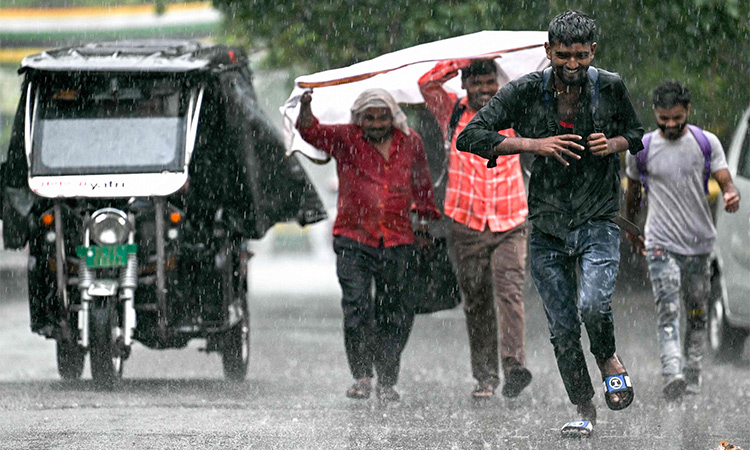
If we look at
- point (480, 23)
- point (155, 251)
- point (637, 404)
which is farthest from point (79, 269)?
point (480, 23)

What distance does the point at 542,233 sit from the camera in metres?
6.95

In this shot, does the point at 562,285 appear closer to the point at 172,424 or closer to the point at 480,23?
the point at 172,424

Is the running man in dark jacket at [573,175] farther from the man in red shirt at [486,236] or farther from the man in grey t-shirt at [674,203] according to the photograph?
the man in grey t-shirt at [674,203]

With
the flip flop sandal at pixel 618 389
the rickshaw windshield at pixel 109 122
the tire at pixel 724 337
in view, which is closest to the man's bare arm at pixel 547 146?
the flip flop sandal at pixel 618 389

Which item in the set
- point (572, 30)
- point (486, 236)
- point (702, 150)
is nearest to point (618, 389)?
point (572, 30)

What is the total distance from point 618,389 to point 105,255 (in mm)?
3649

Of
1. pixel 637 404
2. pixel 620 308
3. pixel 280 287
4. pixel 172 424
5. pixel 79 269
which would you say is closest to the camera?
pixel 172 424

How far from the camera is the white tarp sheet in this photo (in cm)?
829

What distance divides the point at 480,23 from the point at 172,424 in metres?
7.07

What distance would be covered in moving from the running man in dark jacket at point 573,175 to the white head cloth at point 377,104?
1876 millimetres

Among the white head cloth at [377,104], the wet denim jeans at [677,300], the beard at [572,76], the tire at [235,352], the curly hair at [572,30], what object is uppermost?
the curly hair at [572,30]

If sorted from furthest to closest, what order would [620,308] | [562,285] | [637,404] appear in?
[620,308]
[637,404]
[562,285]

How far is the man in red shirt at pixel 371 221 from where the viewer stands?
8664 mm

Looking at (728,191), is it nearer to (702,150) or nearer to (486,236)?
(702,150)
